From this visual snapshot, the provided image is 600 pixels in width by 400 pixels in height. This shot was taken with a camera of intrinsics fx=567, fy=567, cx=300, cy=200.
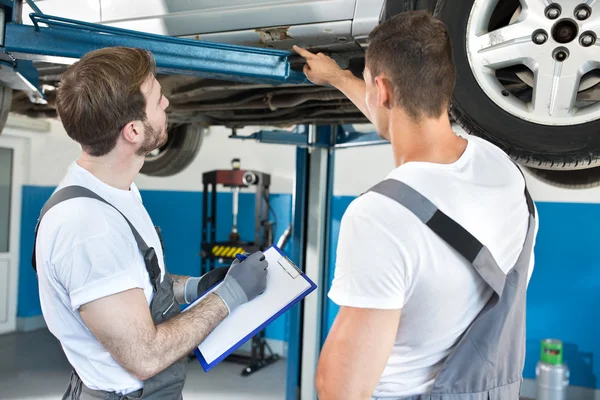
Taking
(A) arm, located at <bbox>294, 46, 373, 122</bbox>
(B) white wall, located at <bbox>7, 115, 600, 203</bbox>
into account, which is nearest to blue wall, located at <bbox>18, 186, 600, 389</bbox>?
(B) white wall, located at <bbox>7, 115, 600, 203</bbox>

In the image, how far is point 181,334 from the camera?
4.14 feet

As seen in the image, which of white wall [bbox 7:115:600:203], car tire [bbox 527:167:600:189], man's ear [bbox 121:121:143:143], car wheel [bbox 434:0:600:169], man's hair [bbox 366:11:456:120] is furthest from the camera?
white wall [bbox 7:115:600:203]

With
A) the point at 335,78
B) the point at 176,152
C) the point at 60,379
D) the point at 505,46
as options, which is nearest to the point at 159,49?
the point at 335,78

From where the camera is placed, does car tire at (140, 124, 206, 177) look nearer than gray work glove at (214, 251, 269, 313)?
No

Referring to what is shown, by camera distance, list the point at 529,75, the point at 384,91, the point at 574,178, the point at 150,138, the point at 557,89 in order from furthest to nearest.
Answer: the point at 574,178 → the point at 529,75 → the point at 557,89 → the point at 150,138 → the point at 384,91

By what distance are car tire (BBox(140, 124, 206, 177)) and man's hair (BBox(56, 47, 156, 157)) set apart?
315 centimetres

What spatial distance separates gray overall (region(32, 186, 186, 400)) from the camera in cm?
123

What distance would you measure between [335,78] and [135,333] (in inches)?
34.8

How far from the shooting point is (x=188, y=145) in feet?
14.6

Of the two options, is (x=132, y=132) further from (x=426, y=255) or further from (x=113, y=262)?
(x=426, y=255)

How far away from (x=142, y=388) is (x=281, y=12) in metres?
1.23

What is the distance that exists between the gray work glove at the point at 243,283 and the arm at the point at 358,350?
1.58 feet

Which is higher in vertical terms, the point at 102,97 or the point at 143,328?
the point at 102,97

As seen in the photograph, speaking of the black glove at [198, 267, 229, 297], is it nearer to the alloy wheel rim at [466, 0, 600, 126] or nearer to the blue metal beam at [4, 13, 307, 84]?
the blue metal beam at [4, 13, 307, 84]
